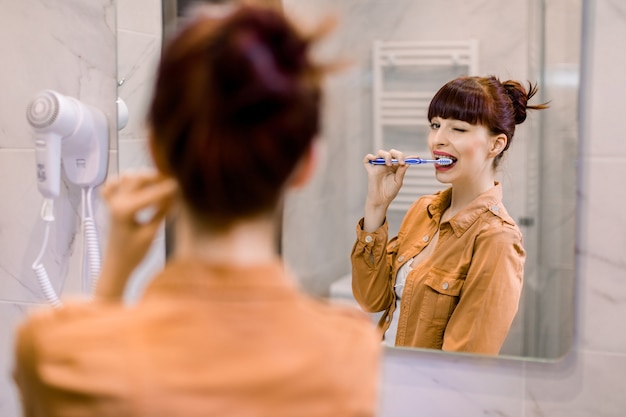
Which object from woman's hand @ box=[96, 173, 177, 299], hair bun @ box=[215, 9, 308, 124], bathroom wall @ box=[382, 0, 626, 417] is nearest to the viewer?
hair bun @ box=[215, 9, 308, 124]

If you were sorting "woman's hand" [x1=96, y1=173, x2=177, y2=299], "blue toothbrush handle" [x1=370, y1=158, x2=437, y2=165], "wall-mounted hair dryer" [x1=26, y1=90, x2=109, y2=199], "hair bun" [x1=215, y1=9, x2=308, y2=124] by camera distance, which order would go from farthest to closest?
"wall-mounted hair dryer" [x1=26, y1=90, x2=109, y2=199]
"blue toothbrush handle" [x1=370, y1=158, x2=437, y2=165]
"woman's hand" [x1=96, y1=173, x2=177, y2=299]
"hair bun" [x1=215, y1=9, x2=308, y2=124]

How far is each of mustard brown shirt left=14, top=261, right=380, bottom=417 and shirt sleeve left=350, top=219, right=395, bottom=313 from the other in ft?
2.05

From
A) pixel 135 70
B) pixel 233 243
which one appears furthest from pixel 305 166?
pixel 135 70

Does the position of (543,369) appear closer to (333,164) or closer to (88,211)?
(333,164)

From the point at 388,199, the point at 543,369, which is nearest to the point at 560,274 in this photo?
the point at 543,369

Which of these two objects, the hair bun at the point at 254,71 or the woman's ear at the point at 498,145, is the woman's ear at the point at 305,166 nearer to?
the hair bun at the point at 254,71

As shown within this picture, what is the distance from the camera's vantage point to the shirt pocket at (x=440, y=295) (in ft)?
4.07

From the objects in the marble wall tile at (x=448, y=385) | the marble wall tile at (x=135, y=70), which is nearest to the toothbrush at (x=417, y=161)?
the marble wall tile at (x=448, y=385)

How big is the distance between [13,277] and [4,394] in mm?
241

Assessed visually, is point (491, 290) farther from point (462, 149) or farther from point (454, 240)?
point (462, 149)

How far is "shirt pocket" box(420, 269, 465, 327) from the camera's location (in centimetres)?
124

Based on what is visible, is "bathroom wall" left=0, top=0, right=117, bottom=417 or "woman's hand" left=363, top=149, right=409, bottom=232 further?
"bathroom wall" left=0, top=0, right=117, bottom=417

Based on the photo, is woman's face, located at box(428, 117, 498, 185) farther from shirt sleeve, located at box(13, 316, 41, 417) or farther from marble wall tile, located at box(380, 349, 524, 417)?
shirt sleeve, located at box(13, 316, 41, 417)

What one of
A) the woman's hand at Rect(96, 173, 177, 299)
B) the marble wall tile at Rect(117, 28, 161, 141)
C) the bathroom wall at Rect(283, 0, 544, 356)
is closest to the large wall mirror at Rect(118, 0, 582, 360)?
the bathroom wall at Rect(283, 0, 544, 356)
